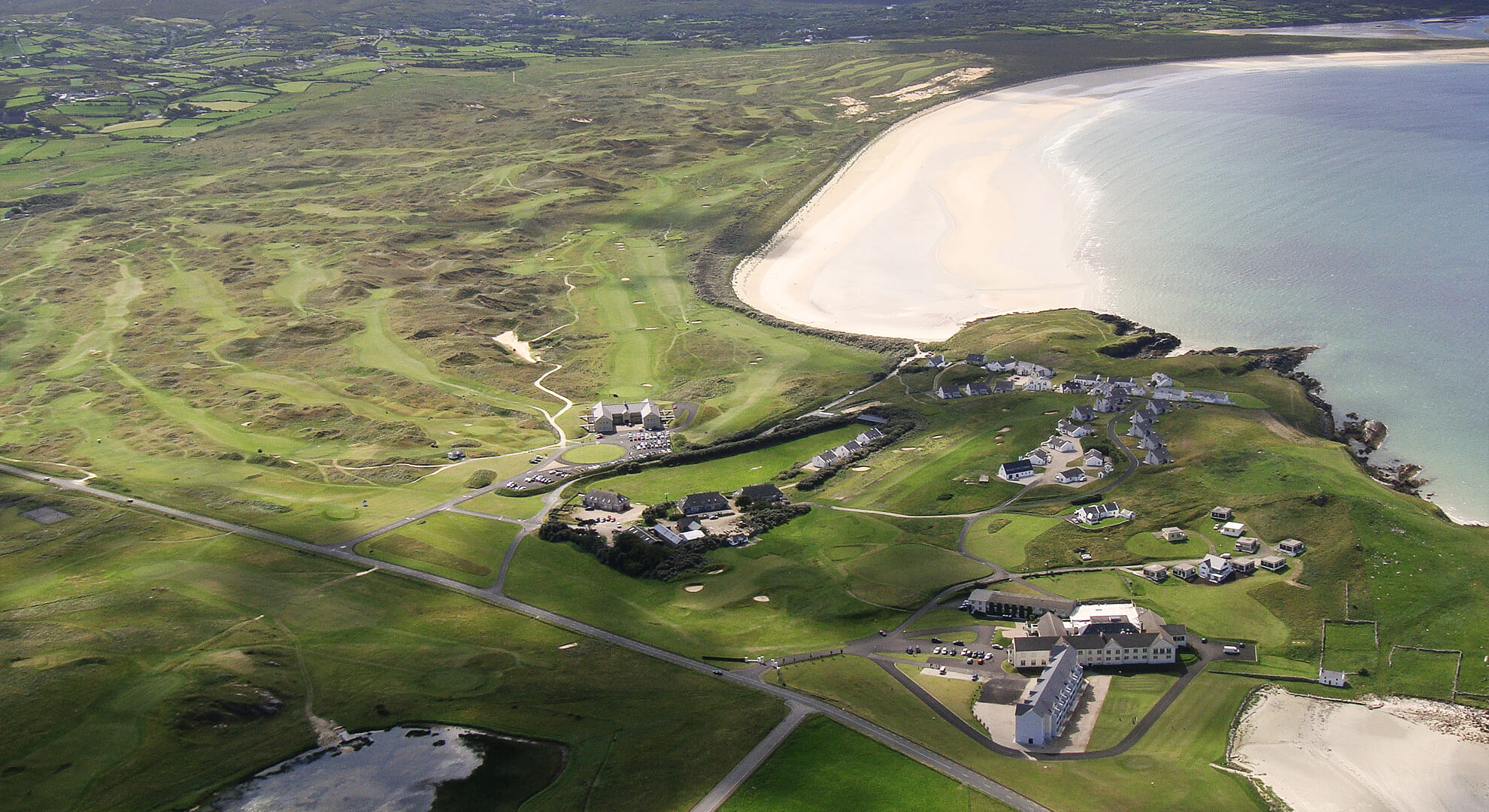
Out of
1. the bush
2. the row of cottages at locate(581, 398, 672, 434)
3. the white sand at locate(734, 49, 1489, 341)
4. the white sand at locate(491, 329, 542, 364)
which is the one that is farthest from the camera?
the white sand at locate(734, 49, 1489, 341)

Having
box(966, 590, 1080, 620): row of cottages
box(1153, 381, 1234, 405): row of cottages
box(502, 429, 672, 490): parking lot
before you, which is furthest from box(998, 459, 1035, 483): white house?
box(502, 429, 672, 490): parking lot

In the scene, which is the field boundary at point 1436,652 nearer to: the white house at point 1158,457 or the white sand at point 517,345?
the white house at point 1158,457

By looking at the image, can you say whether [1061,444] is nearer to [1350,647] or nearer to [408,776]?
[1350,647]

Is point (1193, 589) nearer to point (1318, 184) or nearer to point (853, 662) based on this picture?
point (853, 662)

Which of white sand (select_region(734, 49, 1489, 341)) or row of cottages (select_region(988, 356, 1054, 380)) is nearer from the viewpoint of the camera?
row of cottages (select_region(988, 356, 1054, 380))

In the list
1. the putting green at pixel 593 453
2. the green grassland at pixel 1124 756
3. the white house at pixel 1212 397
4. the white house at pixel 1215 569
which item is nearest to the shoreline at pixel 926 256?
the white house at pixel 1212 397

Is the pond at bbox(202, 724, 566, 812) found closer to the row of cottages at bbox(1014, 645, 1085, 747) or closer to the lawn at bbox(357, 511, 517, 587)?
the lawn at bbox(357, 511, 517, 587)
